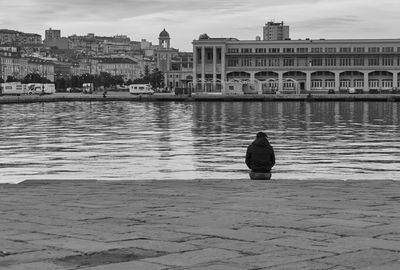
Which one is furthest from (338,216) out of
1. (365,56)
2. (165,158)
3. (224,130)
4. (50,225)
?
(365,56)

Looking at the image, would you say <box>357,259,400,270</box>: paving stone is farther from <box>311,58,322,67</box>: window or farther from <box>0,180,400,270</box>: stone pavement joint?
<box>311,58,322,67</box>: window

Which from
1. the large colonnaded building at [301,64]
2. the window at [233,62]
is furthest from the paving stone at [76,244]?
the window at [233,62]

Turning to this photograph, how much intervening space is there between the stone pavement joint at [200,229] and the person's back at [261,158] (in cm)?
409

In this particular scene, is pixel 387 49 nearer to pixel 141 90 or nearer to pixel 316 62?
pixel 316 62

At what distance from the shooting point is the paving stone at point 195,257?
25.1ft

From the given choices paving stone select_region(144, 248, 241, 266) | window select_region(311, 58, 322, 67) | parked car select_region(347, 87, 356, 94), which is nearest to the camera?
paving stone select_region(144, 248, 241, 266)

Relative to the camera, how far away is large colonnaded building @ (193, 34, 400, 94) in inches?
7411

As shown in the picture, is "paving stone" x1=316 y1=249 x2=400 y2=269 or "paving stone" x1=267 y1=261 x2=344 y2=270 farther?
"paving stone" x1=316 y1=249 x2=400 y2=269

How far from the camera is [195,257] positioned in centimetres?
788

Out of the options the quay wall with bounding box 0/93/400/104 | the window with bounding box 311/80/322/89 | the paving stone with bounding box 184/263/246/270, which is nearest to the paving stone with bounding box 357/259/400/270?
the paving stone with bounding box 184/263/246/270

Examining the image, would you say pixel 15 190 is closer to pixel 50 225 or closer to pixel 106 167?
pixel 50 225

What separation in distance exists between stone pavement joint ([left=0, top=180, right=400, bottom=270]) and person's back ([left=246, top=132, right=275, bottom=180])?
4.09 meters

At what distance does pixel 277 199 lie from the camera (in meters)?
13.5

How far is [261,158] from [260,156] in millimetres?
99
